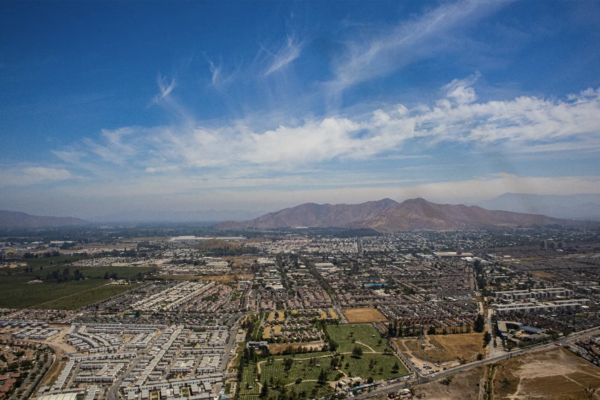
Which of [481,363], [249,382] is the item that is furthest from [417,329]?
[249,382]

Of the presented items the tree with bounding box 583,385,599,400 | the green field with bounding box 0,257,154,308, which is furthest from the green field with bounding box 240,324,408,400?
the green field with bounding box 0,257,154,308

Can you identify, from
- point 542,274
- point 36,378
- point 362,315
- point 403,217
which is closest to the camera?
point 36,378

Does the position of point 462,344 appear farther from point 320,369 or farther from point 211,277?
point 211,277

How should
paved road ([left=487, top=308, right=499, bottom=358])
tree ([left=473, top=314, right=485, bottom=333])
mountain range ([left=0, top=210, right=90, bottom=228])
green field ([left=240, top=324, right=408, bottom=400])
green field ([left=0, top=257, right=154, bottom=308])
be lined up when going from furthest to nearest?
mountain range ([left=0, top=210, right=90, bottom=228]) < green field ([left=0, top=257, right=154, bottom=308]) < tree ([left=473, top=314, right=485, bottom=333]) < paved road ([left=487, top=308, right=499, bottom=358]) < green field ([left=240, top=324, right=408, bottom=400])

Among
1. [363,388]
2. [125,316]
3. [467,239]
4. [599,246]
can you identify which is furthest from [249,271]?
[599,246]

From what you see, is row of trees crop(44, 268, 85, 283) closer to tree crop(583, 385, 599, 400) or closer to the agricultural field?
the agricultural field

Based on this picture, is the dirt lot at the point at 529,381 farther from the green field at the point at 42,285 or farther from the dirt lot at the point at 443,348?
the green field at the point at 42,285
